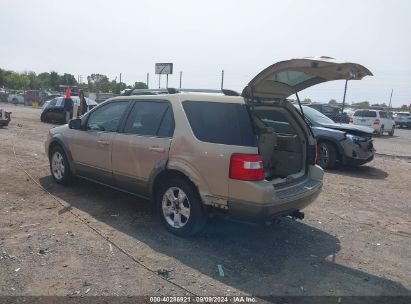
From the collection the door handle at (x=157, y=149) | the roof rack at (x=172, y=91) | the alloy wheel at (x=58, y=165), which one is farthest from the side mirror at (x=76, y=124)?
the door handle at (x=157, y=149)

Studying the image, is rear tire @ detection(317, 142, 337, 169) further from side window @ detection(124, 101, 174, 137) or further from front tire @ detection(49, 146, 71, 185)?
front tire @ detection(49, 146, 71, 185)

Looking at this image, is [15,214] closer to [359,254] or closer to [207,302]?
[207,302]

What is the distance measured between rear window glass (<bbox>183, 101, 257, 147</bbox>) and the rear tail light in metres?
0.15

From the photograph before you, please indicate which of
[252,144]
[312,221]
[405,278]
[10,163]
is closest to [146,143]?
[252,144]

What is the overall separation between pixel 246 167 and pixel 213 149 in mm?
451

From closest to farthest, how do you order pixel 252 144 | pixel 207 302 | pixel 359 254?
pixel 207 302 < pixel 252 144 < pixel 359 254

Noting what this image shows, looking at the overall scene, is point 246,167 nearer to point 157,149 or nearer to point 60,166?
point 157,149

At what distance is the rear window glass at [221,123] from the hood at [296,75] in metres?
0.32

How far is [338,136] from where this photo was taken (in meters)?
9.52

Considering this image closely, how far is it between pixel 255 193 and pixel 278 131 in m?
1.76

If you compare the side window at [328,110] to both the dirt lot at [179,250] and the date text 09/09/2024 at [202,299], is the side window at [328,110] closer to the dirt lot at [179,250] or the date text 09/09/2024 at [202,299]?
the dirt lot at [179,250]

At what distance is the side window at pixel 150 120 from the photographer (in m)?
4.79

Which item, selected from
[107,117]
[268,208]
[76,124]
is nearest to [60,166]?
[76,124]

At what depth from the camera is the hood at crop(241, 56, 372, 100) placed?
156 inches
